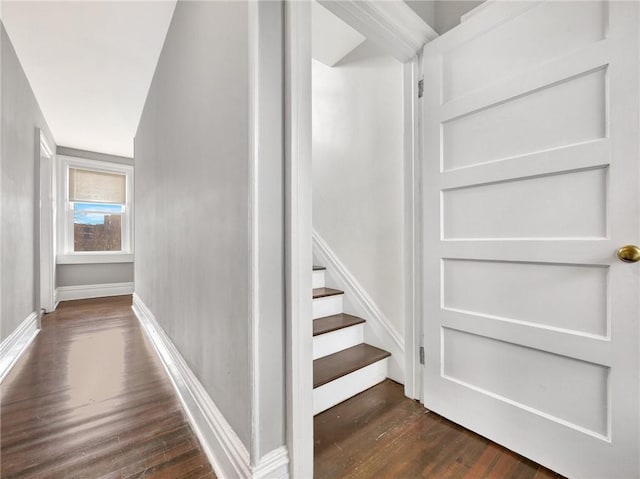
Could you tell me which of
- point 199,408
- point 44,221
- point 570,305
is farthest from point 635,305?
point 44,221

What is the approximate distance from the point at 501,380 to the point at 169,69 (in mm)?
2859

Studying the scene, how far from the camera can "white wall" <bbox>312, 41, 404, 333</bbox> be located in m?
1.88

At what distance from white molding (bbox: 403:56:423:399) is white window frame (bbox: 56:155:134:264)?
530cm

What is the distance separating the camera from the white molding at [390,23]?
130 cm

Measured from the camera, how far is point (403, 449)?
127 cm

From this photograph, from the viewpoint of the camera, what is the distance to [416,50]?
1.61 m

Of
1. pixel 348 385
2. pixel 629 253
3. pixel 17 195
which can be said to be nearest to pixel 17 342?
pixel 17 195

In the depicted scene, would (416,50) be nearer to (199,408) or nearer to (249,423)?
(249,423)

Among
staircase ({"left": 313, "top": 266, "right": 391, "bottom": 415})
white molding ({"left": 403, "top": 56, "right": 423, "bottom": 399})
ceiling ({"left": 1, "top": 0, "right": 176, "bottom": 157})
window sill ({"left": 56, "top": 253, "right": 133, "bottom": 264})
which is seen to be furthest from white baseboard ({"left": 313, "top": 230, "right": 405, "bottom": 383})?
window sill ({"left": 56, "top": 253, "right": 133, "bottom": 264})

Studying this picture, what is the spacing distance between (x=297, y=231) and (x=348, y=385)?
112 centimetres

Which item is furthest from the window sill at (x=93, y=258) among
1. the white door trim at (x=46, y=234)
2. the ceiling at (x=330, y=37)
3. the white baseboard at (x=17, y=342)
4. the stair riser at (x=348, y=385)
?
the stair riser at (x=348, y=385)

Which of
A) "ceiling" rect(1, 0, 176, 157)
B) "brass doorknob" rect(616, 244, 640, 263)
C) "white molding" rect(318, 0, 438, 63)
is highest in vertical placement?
"ceiling" rect(1, 0, 176, 157)

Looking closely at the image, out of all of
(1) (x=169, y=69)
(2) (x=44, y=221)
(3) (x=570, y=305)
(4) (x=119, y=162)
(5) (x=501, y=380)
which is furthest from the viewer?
(4) (x=119, y=162)

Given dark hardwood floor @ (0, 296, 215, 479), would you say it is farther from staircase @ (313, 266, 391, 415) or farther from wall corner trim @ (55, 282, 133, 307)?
wall corner trim @ (55, 282, 133, 307)
